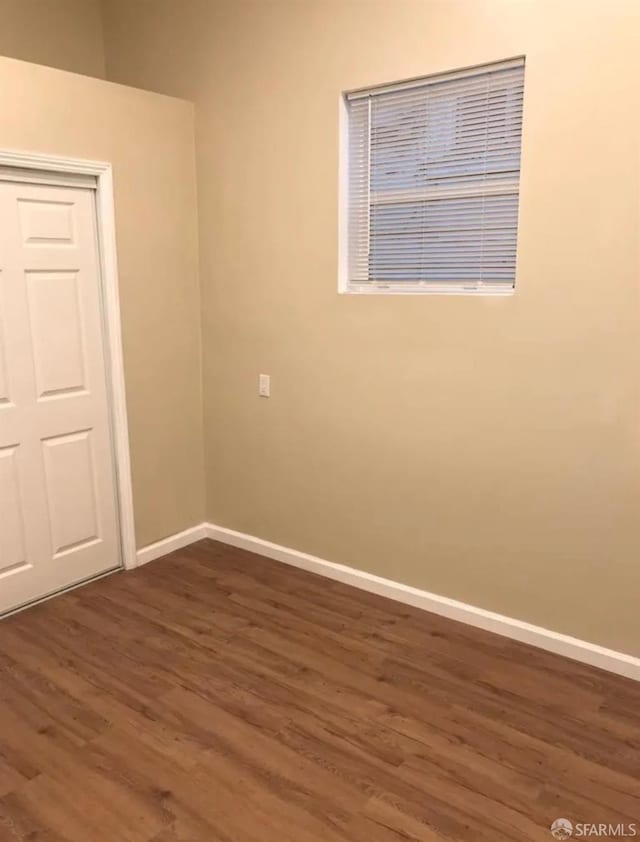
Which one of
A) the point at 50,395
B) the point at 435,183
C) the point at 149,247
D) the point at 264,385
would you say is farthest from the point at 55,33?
the point at 435,183

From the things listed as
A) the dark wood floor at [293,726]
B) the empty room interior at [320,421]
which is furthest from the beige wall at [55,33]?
the dark wood floor at [293,726]

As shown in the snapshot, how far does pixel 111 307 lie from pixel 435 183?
163 cm

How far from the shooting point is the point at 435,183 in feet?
9.20

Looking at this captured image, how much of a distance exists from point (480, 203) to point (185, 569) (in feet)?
7.63

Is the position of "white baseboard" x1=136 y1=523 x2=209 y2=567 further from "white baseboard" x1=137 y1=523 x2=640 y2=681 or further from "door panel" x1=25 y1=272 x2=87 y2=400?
"door panel" x1=25 y1=272 x2=87 y2=400

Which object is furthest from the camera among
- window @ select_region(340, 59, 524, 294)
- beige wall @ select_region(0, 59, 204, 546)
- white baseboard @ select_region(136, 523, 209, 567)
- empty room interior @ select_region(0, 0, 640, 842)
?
white baseboard @ select_region(136, 523, 209, 567)

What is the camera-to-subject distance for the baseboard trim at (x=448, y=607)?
8.66 feet

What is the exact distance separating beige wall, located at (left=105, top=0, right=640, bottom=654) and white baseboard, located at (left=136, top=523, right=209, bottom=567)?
6.0 inches

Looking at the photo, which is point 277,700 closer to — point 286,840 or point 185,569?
point 286,840

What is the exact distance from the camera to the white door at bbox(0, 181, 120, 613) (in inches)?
114

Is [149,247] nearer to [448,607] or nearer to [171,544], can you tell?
[171,544]

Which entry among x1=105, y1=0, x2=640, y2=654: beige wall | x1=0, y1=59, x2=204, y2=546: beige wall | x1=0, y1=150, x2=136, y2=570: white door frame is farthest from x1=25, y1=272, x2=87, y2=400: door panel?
x1=105, y1=0, x2=640, y2=654: beige wall

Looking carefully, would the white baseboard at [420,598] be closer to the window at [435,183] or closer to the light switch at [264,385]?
the light switch at [264,385]

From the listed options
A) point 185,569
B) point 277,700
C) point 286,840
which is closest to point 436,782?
point 286,840
